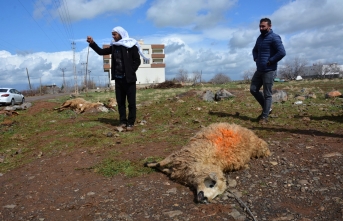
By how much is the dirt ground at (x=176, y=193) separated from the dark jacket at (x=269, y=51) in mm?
2405

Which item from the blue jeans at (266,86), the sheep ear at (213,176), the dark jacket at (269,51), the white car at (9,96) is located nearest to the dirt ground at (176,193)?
the sheep ear at (213,176)

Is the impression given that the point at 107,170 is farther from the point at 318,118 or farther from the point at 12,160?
the point at 318,118

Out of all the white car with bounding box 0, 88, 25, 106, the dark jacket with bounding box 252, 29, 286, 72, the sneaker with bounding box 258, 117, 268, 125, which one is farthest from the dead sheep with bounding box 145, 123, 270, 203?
the white car with bounding box 0, 88, 25, 106

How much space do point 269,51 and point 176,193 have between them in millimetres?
4248

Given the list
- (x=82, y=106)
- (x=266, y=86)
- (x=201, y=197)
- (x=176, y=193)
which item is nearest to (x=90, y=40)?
(x=82, y=106)

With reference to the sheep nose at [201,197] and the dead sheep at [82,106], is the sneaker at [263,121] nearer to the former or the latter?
the sheep nose at [201,197]

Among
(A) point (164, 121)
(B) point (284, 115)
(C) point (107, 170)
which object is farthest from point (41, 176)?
(B) point (284, 115)

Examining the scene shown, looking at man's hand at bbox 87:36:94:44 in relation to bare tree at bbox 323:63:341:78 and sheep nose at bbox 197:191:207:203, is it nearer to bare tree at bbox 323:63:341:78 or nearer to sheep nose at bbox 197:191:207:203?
sheep nose at bbox 197:191:207:203

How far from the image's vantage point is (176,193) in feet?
9.37

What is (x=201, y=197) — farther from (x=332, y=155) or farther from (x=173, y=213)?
(x=332, y=155)

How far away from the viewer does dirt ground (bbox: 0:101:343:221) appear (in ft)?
8.11

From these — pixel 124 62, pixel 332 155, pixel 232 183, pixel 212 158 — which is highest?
pixel 124 62

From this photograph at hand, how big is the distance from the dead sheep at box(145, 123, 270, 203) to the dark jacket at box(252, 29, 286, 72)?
9.22 ft

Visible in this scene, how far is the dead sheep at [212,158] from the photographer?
2.71 metres
